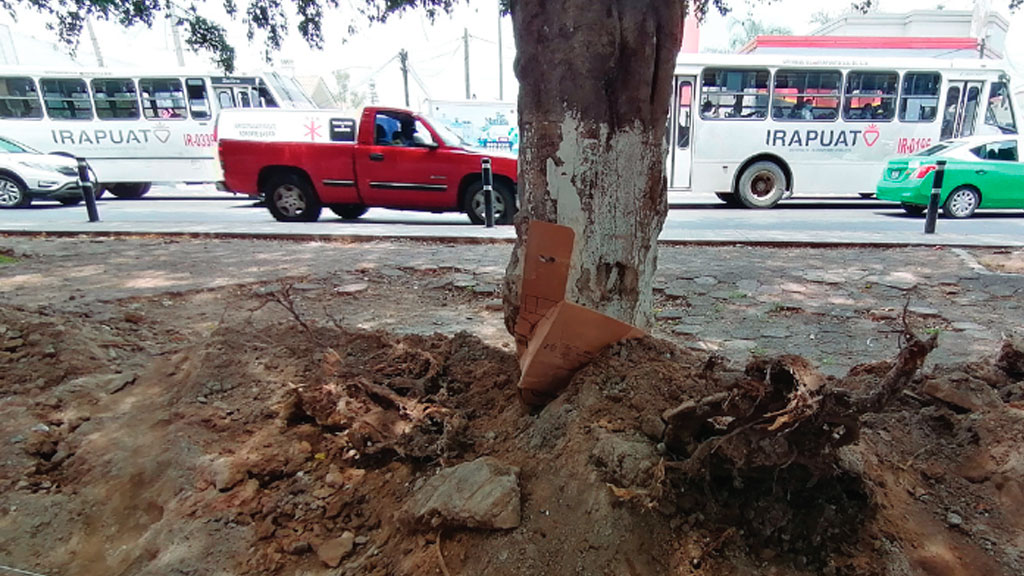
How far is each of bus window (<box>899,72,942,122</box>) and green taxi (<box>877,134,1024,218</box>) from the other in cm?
152

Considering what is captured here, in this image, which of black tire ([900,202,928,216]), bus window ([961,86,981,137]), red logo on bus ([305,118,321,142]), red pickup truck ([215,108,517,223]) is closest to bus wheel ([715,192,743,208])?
black tire ([900,202,928,216])

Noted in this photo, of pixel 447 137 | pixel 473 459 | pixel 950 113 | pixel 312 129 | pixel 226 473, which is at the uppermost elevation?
pixel 950 113

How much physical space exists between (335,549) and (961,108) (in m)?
15.8

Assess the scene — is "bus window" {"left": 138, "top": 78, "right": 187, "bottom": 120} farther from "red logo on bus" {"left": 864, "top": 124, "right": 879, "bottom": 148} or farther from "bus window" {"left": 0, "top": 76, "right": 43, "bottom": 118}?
"red logo on bus" {"left": 864, "top": 124, "right": 879, "bottom": 148}

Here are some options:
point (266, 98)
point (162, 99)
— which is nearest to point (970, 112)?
point (266, 98)

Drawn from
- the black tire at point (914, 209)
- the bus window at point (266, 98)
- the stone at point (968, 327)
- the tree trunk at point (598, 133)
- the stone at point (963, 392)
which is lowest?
the black tire at point (914, 209)

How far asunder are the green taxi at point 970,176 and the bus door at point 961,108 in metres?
1.62

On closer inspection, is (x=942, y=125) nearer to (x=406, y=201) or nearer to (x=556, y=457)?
(x=406, y=201)

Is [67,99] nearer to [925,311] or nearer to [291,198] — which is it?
[291,198]

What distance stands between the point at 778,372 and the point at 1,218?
14.5m

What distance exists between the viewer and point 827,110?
12156mm

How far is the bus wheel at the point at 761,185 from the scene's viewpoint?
1249 cm

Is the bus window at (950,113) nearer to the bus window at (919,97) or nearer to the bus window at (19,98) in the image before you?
the bus window at (919,97)

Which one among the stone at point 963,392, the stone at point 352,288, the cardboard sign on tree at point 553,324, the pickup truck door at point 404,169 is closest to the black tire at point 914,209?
the pickup truck door at point 404,169
